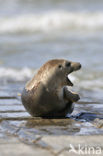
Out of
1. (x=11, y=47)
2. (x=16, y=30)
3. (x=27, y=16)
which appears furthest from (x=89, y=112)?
(x=27, y=16)

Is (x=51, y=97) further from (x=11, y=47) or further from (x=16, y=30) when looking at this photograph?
(x=16, y=30)

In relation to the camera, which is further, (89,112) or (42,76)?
(89,112)

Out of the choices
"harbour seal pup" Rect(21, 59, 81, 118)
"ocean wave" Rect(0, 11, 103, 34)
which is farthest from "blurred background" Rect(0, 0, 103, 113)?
"harbour seal pup" Rect(21, 59, 81, 118)

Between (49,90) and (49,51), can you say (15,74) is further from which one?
(49,90)

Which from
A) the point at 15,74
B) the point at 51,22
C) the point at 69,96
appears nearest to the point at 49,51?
the point at 15,74

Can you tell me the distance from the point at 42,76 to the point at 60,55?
10.5m

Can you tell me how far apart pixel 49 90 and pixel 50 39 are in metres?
14.4

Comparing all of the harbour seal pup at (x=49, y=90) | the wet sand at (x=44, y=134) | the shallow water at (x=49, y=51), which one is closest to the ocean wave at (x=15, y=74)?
the shallow water at (x=49, y=51)

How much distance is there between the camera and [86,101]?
6.45 m

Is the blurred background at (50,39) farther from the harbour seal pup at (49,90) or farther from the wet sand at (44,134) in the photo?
the wet sand at (44,134)

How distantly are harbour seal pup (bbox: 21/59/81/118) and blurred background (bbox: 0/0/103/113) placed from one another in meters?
1.28

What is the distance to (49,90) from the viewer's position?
471 centimetres

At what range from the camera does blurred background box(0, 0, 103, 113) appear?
33.2ft

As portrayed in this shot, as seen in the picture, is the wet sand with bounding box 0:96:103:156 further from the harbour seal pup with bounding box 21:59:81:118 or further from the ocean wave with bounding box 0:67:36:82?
the ocean wave with bounding box 0:67:36:82
